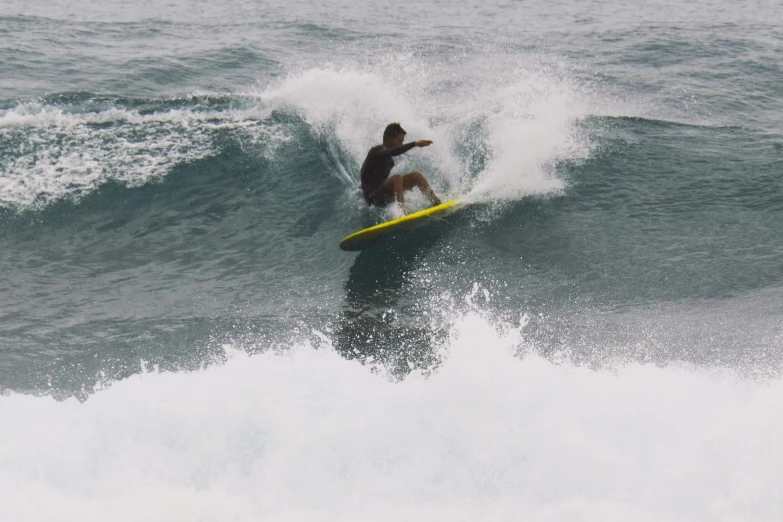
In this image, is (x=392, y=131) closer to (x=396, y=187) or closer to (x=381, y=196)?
(x=396, y=187)

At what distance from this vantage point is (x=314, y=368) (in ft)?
21.6

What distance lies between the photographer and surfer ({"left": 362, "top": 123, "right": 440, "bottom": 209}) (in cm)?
984

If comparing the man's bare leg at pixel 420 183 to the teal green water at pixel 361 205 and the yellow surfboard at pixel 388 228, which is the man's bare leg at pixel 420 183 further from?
the teal green water at pixel 361 205

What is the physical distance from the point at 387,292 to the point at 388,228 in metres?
0.99

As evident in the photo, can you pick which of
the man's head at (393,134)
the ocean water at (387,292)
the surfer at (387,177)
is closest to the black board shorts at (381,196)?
the surfer at (387,177)

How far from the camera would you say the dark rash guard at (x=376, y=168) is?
9.88 meters

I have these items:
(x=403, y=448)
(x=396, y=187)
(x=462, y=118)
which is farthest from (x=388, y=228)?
(x=462, y=118)

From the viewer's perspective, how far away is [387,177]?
402 inches

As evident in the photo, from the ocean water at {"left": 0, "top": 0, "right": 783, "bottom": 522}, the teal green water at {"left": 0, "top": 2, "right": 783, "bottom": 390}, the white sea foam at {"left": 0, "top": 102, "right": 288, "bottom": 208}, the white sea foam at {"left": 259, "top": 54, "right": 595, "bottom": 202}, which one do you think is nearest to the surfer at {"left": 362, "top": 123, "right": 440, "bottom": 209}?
the ocean water at {"left": 0, "top": 0, "right": 783, "bottom": 522}

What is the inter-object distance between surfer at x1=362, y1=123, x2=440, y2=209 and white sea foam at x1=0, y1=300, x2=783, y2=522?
3.84m

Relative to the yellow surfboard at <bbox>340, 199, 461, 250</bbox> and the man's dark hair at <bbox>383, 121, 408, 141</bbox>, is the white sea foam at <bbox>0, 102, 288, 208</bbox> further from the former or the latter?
the yellow surfboard at <bbox>340, 199, 461, 250</bbox>

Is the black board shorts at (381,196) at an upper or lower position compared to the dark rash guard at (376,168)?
lower

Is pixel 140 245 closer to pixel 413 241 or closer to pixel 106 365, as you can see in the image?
pixel 106 365

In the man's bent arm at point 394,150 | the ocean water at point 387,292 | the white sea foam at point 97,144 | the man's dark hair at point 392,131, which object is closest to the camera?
the ocean water at point 387,292
